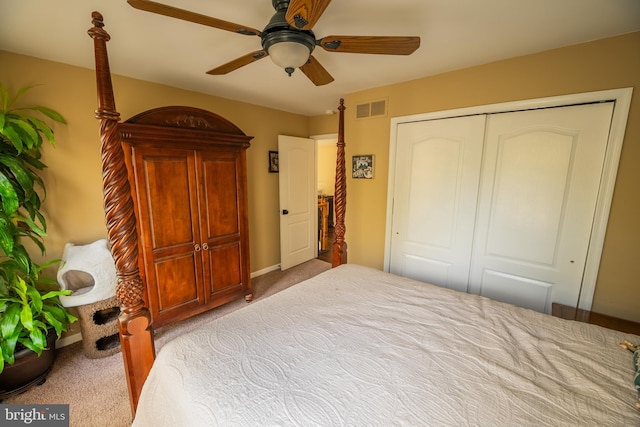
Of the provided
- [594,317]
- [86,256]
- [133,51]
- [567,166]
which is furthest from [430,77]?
[86,256]

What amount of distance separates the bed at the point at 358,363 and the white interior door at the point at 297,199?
2.31m

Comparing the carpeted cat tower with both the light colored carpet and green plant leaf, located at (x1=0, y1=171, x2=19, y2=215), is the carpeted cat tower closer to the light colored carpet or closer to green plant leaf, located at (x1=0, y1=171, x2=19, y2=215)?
the light colored carpet

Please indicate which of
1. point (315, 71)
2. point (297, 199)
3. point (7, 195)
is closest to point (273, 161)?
point (297, 199)

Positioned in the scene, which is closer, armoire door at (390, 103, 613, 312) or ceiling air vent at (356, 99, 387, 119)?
armoire door at (390, 103, 613, 312)

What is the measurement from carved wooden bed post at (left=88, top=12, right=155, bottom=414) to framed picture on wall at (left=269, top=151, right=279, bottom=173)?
2.45m

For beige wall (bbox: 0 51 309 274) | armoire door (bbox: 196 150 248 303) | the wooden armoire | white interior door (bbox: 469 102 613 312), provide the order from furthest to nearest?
armoire door (bbox: 196 150 248 303) < the wooden armoire < beige wall (bbox: 0 51 309 274) < white interior door (bbox: 469 102 613 312)

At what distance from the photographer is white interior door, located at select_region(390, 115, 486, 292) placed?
229 cm

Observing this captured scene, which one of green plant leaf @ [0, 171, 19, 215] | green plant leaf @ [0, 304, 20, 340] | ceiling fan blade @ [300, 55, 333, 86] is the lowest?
green plant leaf @ [0, 304, 20, 340]

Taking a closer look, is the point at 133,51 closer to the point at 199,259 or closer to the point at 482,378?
Answer: the point at 199,259

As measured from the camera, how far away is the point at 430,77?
2396 millimetres

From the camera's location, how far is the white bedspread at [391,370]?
0.88 meters

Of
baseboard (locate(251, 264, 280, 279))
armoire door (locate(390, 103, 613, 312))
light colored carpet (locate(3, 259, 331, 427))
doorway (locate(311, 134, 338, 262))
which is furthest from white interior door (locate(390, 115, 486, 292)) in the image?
doorway (locate(311, 134, 338, 262))

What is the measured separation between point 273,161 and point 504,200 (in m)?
2.76

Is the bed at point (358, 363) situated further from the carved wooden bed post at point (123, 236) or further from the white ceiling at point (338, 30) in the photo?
the white ceiling at point (338, 30)
